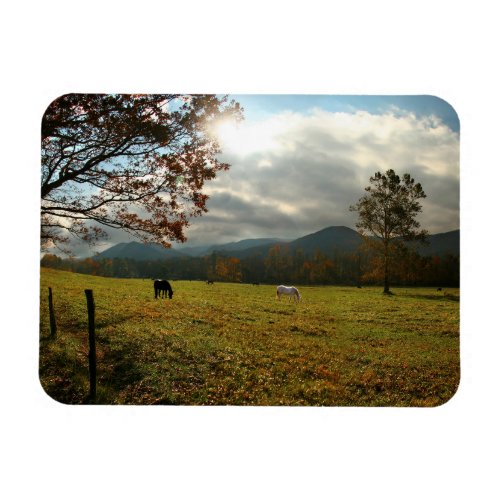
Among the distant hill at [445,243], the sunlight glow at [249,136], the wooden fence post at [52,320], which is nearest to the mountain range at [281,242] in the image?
the distant hill at [445,243]

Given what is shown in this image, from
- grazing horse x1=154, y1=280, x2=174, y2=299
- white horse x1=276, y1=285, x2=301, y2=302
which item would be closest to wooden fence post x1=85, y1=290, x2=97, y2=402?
grazing horse x1=154, y1=280, x2=174, y2=299

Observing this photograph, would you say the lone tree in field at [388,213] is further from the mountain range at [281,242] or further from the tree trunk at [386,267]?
the mountain range at [281,242]

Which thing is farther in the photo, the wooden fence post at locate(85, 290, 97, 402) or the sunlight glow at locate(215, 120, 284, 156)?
the sunlight glow at locate(215, 120, 284, 156)

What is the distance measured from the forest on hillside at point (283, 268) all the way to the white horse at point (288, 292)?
76 mm

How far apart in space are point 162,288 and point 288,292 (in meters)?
1.34

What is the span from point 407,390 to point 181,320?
2365mm

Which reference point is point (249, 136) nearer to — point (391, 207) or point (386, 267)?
point (391, 207)

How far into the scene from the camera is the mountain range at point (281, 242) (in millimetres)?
5363

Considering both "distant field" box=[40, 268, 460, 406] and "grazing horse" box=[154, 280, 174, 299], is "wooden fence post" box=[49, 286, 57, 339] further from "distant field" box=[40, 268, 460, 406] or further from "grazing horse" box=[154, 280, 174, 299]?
"grazing horse" box=[154, 280, 174, 299]

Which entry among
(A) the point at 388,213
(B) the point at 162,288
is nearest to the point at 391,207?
(A) the point at 388,213

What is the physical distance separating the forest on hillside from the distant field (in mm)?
102

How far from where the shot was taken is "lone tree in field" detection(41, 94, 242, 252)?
541 cm

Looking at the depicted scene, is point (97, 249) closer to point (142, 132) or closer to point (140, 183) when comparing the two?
point (140, 183)

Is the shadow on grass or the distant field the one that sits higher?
the shadow on grass
